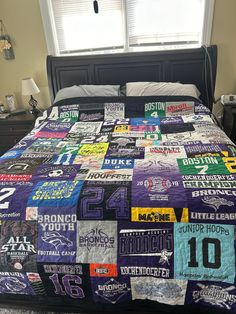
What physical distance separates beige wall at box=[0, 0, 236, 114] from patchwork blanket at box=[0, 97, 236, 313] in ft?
5.73

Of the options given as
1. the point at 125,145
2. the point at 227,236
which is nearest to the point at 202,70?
the point at 125,145

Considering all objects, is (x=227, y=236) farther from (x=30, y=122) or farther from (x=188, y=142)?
(x=30, y=122)

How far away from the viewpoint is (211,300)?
113cm

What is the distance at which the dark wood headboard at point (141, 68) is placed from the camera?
2719 millimetres

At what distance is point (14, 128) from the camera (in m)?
2.92

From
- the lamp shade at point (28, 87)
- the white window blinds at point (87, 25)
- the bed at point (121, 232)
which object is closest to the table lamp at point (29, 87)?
the lamp shade at point (28, 87)

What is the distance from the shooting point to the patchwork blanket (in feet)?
3.58

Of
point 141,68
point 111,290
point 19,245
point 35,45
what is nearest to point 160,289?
point 111,290

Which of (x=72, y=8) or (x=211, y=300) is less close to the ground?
(x=72, y=8)

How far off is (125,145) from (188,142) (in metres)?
0.42

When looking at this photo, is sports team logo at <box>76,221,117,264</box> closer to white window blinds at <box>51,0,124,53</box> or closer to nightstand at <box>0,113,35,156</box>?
nightstand at <box>0,113,35,156</box>

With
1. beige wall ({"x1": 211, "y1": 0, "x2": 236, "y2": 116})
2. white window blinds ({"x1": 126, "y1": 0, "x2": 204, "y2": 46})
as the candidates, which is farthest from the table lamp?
beige wall ({"x1": 211, "y1": 0, "x2": 236, "y2": 116})

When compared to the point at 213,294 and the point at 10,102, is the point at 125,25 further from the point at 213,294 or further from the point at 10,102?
the point at 213,294

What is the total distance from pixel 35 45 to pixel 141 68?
122cm
